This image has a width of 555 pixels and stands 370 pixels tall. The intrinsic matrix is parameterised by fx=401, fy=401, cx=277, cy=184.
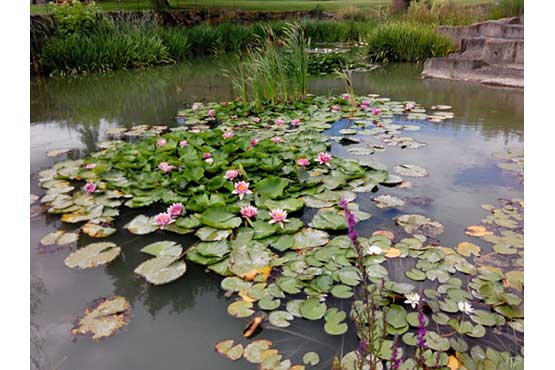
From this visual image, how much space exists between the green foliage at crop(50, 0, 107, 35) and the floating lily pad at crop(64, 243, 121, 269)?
261 inches

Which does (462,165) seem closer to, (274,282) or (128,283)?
(274,282)

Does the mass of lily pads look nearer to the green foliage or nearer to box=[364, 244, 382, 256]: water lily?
box=[364, 244, 382, 256]: water lily

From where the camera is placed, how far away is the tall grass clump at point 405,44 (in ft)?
26.1

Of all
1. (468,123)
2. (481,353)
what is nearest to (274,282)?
(481,353)

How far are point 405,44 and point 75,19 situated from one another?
20.6ft

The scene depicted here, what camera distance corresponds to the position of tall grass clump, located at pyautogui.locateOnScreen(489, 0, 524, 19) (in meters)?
8.49

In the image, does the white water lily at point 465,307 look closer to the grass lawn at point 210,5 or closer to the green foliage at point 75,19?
the green foliage at point 75,19

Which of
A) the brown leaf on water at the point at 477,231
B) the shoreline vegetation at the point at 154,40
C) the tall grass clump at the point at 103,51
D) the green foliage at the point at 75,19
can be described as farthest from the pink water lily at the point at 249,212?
the green foliage at the point at 75,19

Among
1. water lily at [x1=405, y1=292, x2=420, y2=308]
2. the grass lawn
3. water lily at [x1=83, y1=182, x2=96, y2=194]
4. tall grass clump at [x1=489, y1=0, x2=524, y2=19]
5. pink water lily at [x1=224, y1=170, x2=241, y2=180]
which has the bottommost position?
water lily at [x1=405, y1=292, x2=420, y2=308]

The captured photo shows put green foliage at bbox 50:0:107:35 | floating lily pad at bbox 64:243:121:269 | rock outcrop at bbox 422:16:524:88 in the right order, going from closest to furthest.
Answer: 1. floating lily pad at bbox 64:243:121:269
2. rock outcrop at bbox 422:16:524:88
3. green foliage at bbox 50:0:107:35

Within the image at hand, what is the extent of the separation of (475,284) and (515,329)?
0.76ft

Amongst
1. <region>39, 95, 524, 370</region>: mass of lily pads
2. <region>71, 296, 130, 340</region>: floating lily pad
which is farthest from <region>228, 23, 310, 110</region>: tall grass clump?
<region>71, 296, 130, 340</region>: floating lily pad

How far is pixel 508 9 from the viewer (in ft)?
28.6

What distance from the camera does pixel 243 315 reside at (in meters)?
1.43
